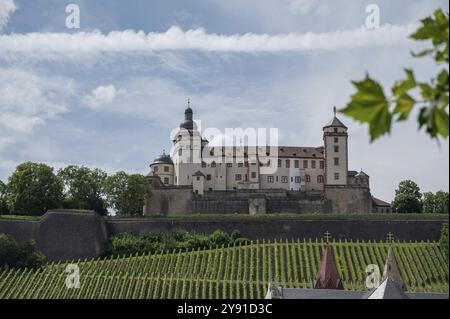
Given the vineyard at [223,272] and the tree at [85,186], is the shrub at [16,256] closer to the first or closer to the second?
the vineyard at [223,272]

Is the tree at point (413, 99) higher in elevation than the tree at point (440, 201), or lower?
higher

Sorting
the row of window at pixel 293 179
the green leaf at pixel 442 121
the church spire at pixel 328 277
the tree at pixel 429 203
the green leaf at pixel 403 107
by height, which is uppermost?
the green leaf at pixel 403 107

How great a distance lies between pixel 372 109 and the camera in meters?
4.79

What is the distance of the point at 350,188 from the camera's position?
88625mm

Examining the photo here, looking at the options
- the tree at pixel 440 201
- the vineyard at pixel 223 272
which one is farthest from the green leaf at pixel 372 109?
the tree at pixel 440 201

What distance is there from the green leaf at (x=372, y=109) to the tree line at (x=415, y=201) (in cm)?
8810

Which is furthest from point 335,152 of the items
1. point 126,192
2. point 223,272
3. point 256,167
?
point 223,272

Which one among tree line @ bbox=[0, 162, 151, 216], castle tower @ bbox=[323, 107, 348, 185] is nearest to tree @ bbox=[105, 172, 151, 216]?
tree line @ bbox=[0, 162, 151, 216]

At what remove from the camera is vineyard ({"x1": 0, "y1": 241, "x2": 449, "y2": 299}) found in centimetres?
6091

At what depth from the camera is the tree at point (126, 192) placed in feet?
283

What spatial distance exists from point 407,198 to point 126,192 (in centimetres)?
3175

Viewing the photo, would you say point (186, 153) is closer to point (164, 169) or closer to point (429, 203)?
point (164, 169)

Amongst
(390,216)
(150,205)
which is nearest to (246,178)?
(150,205)

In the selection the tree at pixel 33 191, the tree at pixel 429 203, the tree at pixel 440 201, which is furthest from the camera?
the tree at pixel 429 203
